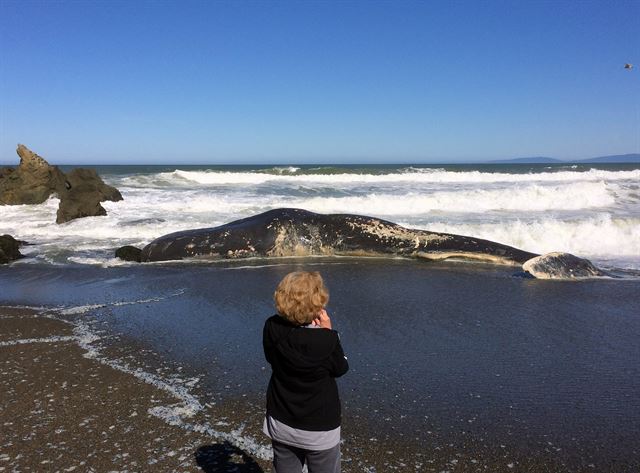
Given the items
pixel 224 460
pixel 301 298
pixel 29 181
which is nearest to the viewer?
pixel 301 298

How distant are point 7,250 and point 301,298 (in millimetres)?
9276

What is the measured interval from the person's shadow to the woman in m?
0.58

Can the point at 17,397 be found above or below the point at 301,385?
below

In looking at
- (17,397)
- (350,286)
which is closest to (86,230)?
(350,286)

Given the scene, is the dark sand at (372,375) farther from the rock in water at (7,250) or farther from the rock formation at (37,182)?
the rock formation at (37,182)

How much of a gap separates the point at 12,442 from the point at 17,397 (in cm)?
77

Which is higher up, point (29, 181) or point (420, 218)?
point (29, 181)

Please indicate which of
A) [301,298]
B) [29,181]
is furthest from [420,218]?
[29,181]

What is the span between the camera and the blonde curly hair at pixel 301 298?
2359 millimetres

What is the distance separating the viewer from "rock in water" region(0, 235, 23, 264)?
31.5 feet

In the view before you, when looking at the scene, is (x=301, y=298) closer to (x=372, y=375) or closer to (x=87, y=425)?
(x=87, y=425)

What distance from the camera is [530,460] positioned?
308 cm

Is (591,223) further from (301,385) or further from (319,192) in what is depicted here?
(319,192)

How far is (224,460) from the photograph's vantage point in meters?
3.03
